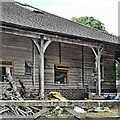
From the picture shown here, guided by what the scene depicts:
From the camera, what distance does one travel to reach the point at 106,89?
23906mm

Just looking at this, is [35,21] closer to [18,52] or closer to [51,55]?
[18,52]

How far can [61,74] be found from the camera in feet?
66.9

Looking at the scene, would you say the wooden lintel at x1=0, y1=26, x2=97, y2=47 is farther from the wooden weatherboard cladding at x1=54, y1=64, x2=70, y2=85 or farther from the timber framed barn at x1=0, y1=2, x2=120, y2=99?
the wooden weatherboard cladding at x1=54, y1=64, x2=70, y2=85

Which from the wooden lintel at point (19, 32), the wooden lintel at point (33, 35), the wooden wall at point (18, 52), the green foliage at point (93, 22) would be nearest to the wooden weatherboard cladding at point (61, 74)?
the wooden wall at point (18, 52)

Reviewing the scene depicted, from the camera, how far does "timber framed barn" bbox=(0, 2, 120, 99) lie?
1608cm

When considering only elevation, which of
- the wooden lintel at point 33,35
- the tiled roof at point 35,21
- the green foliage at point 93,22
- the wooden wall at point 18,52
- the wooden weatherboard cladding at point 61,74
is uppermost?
the green foliage at point 93,22

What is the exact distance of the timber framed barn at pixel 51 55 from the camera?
52.7 ft

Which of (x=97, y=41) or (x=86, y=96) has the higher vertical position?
(x=97, y=41)

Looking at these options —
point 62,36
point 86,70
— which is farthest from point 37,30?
point 86,70

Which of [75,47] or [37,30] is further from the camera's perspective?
[75,47]

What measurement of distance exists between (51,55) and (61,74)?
1411 millimetres

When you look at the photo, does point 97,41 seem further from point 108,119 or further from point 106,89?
point 108,119

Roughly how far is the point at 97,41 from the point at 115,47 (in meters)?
2.79

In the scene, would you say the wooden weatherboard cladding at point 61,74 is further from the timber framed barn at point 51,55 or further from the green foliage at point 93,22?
the green foliage at point 93,22
